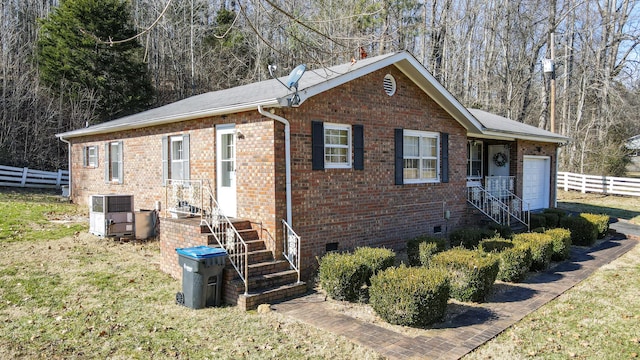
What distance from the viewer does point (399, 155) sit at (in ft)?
37.8

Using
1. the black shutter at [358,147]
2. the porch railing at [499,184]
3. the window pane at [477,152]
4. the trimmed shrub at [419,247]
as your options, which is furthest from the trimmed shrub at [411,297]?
the window pane at [477,152]

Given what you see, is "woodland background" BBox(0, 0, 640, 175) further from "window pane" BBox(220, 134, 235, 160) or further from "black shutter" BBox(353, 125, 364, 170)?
"window pane" BBox(220, 134, 235, 160)

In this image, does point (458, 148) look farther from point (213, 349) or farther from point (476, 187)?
point (213, 349)

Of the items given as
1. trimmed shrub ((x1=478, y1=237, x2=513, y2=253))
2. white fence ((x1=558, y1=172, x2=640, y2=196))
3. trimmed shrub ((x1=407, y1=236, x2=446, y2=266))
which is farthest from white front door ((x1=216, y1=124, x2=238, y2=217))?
white fence ((x1=558, y1=172, x2=640, y2=196))

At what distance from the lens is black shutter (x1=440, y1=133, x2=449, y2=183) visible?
12.9 metres

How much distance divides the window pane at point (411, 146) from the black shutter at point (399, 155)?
0.38 metres

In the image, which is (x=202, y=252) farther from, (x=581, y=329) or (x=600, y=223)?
(x=600, y=223)

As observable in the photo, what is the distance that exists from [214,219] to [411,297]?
14.1 feet

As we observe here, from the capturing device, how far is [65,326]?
653 centimetres

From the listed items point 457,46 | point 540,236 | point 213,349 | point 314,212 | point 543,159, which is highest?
point 457,46

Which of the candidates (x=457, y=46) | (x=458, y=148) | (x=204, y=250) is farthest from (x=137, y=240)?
(x=457, y=46)

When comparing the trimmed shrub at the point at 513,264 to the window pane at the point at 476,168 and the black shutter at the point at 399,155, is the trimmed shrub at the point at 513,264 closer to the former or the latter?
the black shutter at the point at 399,155

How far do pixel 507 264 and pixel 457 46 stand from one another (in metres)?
27.7

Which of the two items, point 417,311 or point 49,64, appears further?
point 49,64
